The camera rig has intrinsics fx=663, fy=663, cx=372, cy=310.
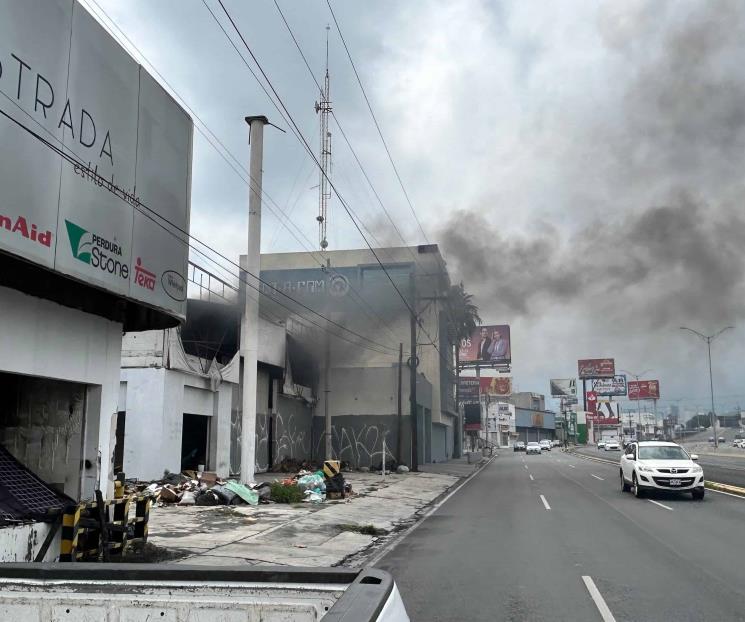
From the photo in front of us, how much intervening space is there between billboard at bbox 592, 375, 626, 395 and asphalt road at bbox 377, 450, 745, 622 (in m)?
96.3

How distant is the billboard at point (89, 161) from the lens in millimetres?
7016

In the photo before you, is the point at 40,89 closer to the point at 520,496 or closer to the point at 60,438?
the point at 60,438

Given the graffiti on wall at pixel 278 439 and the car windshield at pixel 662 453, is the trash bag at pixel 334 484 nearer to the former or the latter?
the graffiti on wall at pixel 278 439

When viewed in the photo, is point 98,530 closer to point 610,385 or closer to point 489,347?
point 489,347

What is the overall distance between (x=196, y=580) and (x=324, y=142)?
32.4 metres

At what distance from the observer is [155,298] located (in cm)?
955

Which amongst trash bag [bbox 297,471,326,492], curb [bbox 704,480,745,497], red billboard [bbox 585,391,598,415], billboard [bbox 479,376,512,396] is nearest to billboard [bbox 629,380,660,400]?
red billboard [bbox 585,391,598,415]

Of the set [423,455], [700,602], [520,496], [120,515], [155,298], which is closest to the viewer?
[700,602]

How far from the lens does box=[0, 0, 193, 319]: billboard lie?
7.02m

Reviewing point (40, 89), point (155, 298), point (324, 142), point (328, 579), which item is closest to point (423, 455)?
point (324, 142)

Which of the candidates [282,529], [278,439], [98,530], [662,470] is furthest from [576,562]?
[278,439]

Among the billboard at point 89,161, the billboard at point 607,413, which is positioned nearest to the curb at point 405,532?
the billboard at point 89,161

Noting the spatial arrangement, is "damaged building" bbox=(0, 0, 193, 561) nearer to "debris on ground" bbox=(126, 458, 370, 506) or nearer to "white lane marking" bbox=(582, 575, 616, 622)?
"debris on ground" bbox=(126, 458, 370, 506)

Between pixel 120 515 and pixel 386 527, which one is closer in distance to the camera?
pixel 120 515
